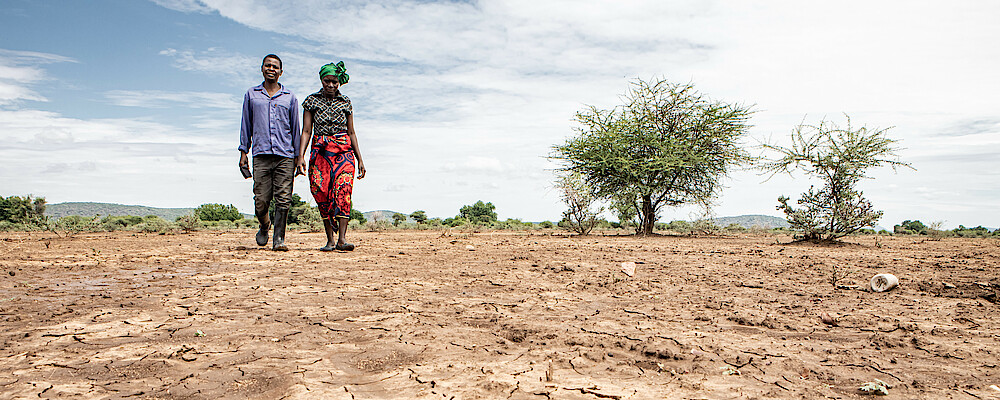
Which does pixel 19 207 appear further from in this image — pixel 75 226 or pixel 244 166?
pixel 244 166

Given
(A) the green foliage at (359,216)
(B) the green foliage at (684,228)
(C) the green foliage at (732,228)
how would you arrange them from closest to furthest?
(B) the green foliage at (684,228) → (C) the green foliage at (732,228) → (A) the green foliage at (359,216)

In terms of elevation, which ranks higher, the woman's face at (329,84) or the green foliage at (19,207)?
the woman's face at (329,84)

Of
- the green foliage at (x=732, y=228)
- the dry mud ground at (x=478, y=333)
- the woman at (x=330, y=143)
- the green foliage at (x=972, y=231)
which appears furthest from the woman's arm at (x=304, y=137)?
the green foliage at (x=972, y=231)

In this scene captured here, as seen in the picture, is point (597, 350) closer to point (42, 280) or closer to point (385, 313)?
point (385, 313)

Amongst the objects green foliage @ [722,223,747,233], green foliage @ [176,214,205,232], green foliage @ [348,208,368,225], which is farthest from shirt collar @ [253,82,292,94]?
green foliage @ [348,208,368,225]

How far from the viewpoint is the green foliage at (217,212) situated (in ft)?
68.8

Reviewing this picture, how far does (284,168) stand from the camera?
7.00 m

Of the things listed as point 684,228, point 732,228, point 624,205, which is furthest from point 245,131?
point 732,228

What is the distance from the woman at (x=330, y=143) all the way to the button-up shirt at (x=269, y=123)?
0.16 meters

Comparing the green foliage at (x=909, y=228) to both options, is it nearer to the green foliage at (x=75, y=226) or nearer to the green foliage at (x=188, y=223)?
the green foliage at (x=188, y=223)

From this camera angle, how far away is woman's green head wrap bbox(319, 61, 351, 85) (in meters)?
6.96

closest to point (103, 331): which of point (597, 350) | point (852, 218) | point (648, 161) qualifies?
point (597, 350)

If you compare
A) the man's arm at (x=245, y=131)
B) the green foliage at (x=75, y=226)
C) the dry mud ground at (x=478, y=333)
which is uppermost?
the man's arm at (x=245, y=131)

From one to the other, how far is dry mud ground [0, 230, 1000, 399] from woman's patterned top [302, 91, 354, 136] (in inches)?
79.6
